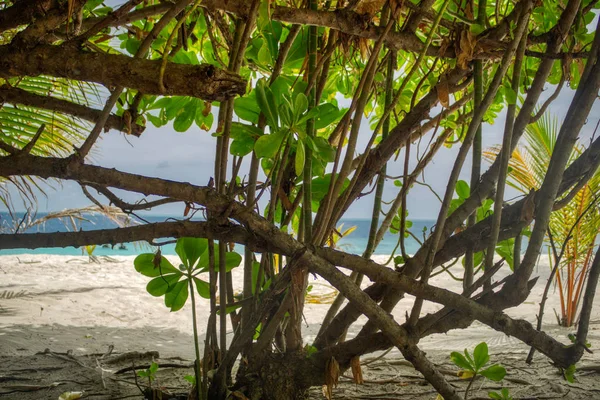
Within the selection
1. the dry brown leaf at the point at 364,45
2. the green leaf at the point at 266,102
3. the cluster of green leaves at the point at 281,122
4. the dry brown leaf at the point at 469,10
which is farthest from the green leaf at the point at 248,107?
the dry brown leaf at the point at 469,10

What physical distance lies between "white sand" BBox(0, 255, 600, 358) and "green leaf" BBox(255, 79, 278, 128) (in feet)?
5.13

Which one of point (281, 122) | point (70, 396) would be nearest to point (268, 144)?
point (281, 122)

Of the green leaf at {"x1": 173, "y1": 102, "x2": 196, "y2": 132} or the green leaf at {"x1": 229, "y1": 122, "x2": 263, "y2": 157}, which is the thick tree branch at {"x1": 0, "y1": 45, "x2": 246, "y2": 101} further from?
the green leaf at {"x1": 173, "y1": 102, "x2": 196, "y2": 132}

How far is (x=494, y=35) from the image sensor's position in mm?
866

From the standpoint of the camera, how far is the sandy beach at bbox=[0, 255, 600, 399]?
122cm

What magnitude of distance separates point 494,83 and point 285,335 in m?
→ 0.64

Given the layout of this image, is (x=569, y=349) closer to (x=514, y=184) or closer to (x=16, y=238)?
(x=16, y=238)

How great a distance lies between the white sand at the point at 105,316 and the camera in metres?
2.36

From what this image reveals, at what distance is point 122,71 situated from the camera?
0.62 meters

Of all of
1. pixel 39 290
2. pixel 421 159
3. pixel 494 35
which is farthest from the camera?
pixel 39 290

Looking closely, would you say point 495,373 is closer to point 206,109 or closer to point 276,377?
point 276,377

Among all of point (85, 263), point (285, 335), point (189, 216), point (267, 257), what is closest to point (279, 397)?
point (285, 335)

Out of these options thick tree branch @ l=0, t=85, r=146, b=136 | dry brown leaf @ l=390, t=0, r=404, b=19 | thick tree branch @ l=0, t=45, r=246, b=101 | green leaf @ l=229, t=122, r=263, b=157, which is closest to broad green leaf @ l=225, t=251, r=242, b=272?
green leaf @ l=229, t=122, r=263, b=157

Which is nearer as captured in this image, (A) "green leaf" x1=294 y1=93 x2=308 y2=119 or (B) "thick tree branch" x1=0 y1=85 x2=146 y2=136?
(A) "green leaf" x1=294 y1=93 x2=308 y2=119
